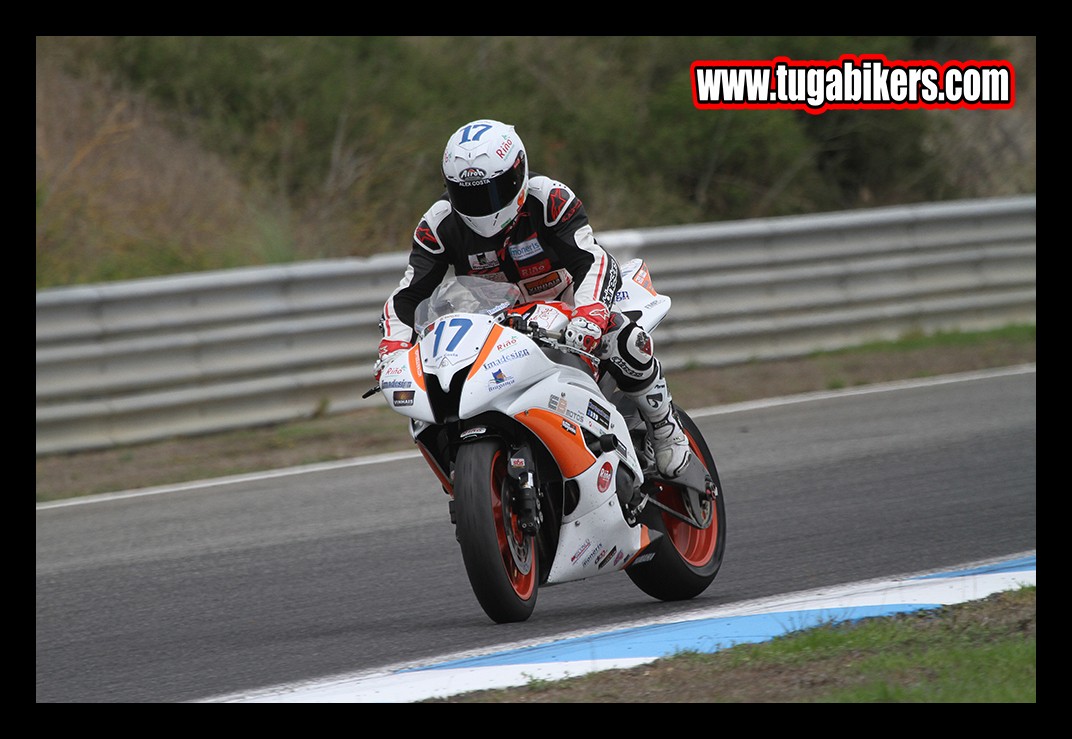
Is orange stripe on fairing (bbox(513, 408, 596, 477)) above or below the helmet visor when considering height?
below

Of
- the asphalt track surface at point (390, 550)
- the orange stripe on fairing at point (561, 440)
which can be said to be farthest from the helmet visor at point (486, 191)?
the asphalt track surface at point (390, 550)

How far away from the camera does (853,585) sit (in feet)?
19.5

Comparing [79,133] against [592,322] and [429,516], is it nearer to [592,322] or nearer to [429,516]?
[429,516]

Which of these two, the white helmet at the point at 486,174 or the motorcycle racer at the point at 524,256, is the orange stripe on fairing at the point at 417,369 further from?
the white helmet at the point at 486,174

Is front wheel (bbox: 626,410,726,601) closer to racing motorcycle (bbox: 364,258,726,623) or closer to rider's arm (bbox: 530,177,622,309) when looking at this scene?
racing motorcycle (bbox: 364,258,726,623)

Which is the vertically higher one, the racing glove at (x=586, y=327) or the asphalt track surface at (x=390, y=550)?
the racing glove at (x=586, y=327)

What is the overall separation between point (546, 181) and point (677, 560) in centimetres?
164

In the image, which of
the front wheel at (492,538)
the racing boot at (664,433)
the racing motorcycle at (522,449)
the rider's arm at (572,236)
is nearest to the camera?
the front wheel at (492,538)

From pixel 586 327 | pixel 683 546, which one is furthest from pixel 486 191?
pixel 683 546

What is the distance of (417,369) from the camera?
209 inches

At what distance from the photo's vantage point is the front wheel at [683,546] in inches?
232

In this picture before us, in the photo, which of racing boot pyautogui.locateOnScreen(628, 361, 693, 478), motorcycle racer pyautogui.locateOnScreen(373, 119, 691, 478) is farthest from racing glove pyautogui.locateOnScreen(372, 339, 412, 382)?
racing boot pyautogui.locateOnScreen(628, 361, 693, 478)

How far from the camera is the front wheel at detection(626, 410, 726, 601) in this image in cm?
588

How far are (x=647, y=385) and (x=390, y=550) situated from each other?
6.19ft
